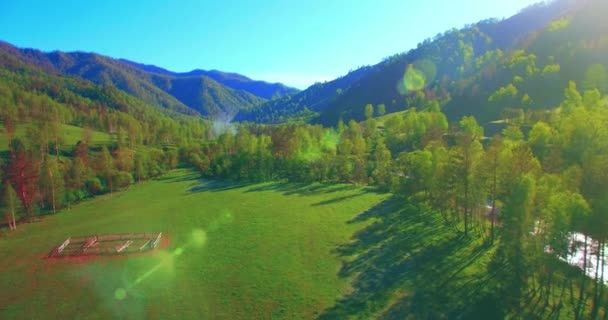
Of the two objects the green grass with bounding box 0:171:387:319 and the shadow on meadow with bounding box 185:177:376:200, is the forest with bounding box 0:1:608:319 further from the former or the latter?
the green grass with bounding box 0:171:387:319

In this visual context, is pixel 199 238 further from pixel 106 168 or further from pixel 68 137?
pixel 68 137

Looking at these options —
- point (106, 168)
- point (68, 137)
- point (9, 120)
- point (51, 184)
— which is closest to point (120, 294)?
point (51, 184)

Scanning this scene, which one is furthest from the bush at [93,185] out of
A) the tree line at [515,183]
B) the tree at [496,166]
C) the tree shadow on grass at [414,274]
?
the tree at [496,166]

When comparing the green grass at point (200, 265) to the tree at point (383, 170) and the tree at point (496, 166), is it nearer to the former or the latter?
the tree at point (383, 170)

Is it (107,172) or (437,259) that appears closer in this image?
(437,259)

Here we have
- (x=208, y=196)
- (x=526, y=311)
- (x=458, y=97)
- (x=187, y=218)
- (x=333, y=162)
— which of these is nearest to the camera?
(x=526, y=311)

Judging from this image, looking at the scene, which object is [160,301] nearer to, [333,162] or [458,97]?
[333,162]

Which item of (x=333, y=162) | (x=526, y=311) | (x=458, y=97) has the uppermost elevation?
(x=458, y=97)

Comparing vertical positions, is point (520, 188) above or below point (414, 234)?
above

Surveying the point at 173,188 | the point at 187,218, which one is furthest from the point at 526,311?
the point at 173,188
